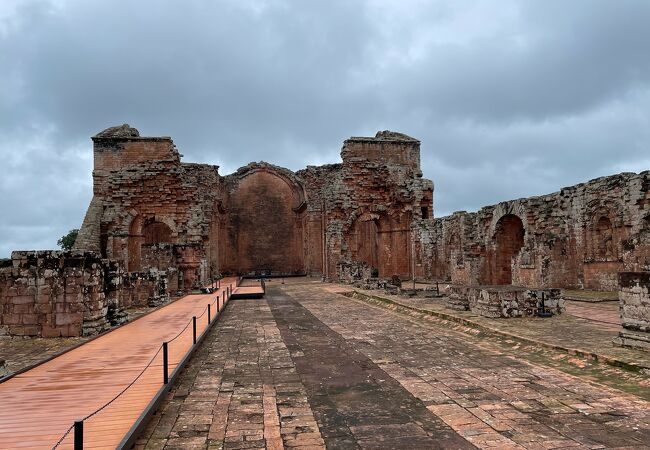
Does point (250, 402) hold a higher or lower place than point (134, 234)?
lower

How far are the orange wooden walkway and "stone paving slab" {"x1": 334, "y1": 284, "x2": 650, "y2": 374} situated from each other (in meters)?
5.65

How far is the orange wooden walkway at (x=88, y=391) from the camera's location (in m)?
3.89

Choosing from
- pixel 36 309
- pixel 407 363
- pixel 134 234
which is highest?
pixel 134 234

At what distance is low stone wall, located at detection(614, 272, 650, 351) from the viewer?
22.1 ft

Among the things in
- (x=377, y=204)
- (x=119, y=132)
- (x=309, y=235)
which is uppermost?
(x=119, y=132)

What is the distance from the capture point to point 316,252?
32.3m

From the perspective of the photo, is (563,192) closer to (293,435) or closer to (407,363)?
(407,363)

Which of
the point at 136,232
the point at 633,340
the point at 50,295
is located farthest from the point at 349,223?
the point at 633,340

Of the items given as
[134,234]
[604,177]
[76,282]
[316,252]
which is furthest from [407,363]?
[316,252]

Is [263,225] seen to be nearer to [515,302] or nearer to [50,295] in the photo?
[50,295]

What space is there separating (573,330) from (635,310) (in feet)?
5.76

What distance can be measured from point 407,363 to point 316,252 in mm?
25463

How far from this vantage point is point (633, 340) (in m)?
6.81

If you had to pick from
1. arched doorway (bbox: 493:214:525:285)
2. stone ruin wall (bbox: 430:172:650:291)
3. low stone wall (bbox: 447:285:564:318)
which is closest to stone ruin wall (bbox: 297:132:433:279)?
stone ruin wall (bbox: 430:172:650:291)
